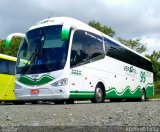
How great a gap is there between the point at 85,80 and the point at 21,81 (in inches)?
97.7

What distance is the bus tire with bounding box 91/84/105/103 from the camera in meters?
16.0

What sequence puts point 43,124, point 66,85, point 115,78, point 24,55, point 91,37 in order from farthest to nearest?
point 115,78, point 91,37, point 24,55, point 66,85, point 43,124

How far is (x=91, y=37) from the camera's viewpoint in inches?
643

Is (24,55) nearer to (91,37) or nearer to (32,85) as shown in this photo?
(32,85)

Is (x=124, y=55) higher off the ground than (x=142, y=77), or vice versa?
(x=124, y=55)

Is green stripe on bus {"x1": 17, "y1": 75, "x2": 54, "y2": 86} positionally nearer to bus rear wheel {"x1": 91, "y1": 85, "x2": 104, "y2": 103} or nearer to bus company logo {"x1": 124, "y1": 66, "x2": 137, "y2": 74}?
bus rear wheel {"x1": 91, "y1": 85, "x2": 104, "y2": 103}

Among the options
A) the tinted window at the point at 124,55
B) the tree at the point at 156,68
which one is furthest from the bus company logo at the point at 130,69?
the tree at the point at 156,68

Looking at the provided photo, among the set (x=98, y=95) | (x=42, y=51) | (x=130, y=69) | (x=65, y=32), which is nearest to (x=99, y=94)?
(x=98, y=95)

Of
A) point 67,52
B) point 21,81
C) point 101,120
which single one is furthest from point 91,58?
point 101,120

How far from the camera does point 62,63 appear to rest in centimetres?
1403

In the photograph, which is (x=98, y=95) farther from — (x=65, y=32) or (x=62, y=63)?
(x=65, y=32)

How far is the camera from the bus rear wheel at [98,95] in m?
16.0

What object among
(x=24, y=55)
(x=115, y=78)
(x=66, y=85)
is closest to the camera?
(x=66, y=85)

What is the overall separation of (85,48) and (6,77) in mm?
8322
